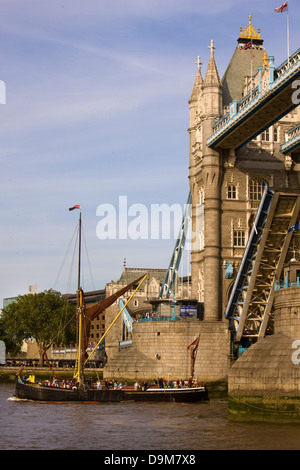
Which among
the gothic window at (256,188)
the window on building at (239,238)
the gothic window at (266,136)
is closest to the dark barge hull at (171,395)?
the window on building at (239,238)

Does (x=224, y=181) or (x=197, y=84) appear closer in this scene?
(x=224, y=181)

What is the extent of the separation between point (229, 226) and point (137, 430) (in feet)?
105

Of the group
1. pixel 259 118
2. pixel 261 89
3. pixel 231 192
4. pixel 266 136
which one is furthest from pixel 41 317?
pixel 261 89

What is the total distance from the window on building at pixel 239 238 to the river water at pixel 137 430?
19.3 metres

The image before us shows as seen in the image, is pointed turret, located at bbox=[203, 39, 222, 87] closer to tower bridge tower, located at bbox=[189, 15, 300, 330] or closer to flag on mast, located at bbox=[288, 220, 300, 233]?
tower bridge tower, located at bbox=[189, 15, 300, 330]

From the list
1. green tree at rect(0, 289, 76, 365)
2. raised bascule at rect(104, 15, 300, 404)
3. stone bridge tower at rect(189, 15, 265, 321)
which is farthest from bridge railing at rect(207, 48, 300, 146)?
green tree at rect(0, 289, 76, 365)

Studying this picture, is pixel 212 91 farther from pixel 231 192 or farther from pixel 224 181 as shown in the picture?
pixel 231 192

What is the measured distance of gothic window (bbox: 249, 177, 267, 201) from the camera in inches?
2773

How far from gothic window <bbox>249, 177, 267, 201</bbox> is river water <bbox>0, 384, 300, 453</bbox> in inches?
912

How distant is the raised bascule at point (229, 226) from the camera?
203 ft

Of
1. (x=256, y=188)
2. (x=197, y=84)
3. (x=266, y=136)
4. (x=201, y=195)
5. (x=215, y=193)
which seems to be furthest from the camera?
(x=197, y=84)

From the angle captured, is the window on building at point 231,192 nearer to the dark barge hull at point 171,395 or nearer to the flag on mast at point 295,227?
the flag on mast at point 295,227

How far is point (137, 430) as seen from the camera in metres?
40.2
